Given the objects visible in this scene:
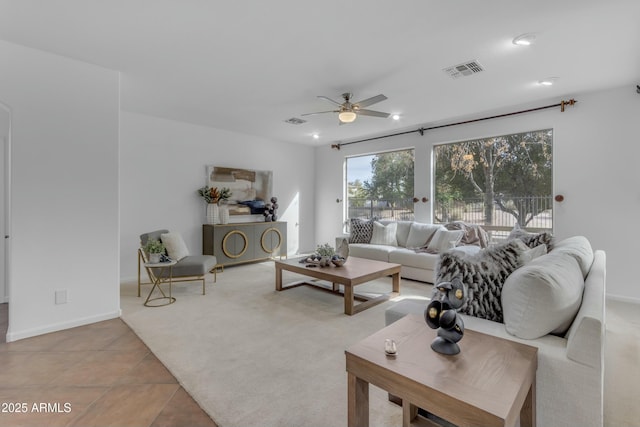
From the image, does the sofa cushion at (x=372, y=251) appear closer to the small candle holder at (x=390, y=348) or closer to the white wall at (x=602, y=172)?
the white wall at (x=602, y=172)

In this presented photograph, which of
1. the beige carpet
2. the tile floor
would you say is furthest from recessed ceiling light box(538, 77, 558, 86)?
the tile floor

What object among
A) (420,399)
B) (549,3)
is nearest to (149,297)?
(420,399)

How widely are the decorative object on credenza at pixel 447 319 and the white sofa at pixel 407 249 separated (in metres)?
3.13

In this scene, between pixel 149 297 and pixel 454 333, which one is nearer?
pixel 454 333

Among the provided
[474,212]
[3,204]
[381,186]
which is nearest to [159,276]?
[3,204]

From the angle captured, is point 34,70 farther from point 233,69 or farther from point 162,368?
point 162,368

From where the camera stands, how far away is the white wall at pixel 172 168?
476cm

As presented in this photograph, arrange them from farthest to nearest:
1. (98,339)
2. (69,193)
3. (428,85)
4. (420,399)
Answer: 1. (428,85)
2. (69,193)
3. (98,339)
4. (420,399)

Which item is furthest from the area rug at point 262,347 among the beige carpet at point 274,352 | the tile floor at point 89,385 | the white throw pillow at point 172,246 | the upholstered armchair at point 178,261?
the white throw pillow at point 172,246

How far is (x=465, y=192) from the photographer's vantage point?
528 centimetres

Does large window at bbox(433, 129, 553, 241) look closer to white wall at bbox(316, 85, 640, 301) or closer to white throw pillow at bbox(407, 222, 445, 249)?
white wall at bbox(316, 85, 640, 301)

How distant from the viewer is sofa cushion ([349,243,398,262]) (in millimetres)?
5148

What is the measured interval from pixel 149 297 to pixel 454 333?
12.1 ft

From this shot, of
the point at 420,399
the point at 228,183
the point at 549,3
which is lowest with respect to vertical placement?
the point at 420,399
